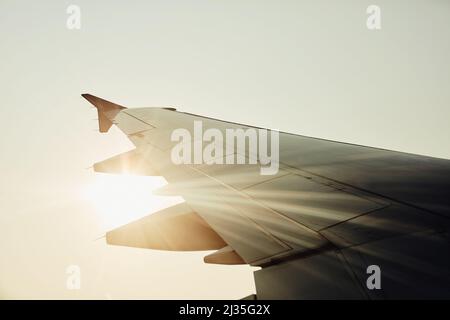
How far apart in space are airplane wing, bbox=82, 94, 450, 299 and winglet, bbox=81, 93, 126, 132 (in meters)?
1.76

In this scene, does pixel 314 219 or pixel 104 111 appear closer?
pixel 314 219

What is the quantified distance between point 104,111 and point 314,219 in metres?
4.91

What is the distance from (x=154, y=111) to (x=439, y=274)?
5234mm

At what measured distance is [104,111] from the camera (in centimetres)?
600

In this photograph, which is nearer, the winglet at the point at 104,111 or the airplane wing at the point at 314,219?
the airplane wing at the point at 314,219

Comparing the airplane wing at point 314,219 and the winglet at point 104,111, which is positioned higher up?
the winglet at point 104,111

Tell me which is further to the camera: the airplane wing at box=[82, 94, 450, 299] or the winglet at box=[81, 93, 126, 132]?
the winglet at box=[81, 93, 126, 132]

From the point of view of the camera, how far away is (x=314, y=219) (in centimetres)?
220

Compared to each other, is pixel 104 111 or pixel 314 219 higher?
pixel 104 111

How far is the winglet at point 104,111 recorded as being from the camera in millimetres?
5730

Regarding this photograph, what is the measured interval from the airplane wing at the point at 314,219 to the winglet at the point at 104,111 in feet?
5.79

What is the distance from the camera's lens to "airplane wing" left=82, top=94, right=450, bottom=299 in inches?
63.9
